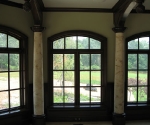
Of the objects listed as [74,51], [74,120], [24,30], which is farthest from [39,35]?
[74,120]

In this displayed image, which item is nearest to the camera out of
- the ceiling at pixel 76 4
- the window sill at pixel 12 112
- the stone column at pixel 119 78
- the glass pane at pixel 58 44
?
the window sill at pixel 12 112

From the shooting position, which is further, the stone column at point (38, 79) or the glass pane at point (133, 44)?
the glass pane at point (133, 44)

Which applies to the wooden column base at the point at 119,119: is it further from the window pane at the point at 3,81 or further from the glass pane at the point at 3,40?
the glass pane at the point at 3,40

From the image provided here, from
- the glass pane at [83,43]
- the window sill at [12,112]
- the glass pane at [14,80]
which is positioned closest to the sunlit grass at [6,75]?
the glass pane at [14,80]

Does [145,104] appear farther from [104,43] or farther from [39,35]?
[39,35]

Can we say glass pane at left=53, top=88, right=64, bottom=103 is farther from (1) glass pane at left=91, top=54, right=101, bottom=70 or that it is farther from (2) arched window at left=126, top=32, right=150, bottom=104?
(2) arched window at left=126, top=32, right=150, bottom=104

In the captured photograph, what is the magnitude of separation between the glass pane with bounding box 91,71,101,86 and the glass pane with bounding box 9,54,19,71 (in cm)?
224

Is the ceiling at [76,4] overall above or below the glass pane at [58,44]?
above

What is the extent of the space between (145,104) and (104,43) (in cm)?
232

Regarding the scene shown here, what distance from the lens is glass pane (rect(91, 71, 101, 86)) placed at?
6066mm

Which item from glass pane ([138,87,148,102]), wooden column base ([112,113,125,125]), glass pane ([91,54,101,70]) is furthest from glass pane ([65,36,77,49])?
glass pane ([138,87,148,102])

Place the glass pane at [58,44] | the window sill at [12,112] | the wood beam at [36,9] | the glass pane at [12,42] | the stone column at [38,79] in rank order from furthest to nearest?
the glass pane at [58,44] → the stone column at [38,79] → the glass pane at [12,42] → the window sill at [12,112] → the wood beam at [36,9]

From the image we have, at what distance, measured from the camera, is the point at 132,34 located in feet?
19.8

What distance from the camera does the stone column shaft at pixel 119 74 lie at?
560cm
